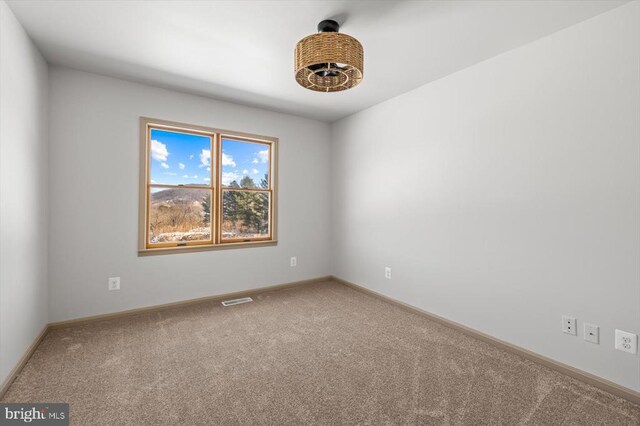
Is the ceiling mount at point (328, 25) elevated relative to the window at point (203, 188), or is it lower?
elevated

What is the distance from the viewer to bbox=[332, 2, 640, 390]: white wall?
1.90m

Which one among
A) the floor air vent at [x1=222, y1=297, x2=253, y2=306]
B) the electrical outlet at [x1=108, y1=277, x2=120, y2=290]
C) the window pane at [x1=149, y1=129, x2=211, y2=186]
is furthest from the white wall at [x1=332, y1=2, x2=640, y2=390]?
the electrical outlet at [x1=108, y1=277, x2=120, y2=290]

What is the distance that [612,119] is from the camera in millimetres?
1923

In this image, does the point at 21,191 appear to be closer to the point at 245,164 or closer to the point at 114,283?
the point at 114,283

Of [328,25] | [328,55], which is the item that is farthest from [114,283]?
[328,25]

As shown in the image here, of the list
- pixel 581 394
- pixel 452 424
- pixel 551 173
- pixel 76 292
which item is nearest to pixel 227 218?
pixel 76 292

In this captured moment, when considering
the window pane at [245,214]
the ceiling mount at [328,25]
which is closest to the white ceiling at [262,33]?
the ceiling mount at [328,25]

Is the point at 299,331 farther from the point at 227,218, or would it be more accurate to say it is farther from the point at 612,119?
the point at 612,119

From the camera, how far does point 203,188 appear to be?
142 inches

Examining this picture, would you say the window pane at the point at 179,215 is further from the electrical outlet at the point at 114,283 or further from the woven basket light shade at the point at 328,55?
the woven basket light shade at the point at 328,55

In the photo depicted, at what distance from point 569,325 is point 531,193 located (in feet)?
3.29

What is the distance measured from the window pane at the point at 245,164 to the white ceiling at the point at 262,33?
3.06 ft

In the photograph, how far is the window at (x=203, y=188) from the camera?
130 inches

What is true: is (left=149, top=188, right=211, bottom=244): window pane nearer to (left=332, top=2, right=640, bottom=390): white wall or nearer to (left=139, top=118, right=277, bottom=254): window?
(left=139, top=118, right=277, bottom=254): window
